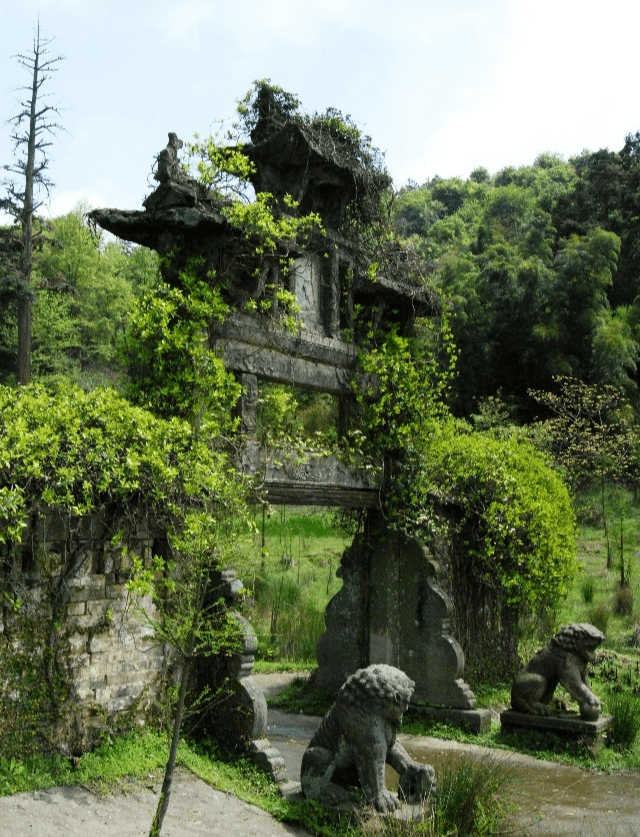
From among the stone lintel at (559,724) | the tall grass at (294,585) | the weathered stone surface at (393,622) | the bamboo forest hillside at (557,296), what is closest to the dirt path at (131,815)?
the stone lintel at (559,724)

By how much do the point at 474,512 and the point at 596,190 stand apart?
22.0 meters

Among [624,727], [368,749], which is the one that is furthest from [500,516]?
[368,749]

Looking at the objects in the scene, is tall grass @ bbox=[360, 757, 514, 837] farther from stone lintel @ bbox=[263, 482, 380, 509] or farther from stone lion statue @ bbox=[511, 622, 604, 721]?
stone lintel @ bbox=[263, 482, 380, 509]

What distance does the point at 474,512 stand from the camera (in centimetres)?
1195

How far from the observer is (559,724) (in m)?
9.51

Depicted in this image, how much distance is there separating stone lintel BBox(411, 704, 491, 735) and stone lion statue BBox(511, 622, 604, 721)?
65 cm

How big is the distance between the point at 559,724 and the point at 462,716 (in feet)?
4.79

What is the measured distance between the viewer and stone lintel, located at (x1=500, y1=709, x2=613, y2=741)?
9.33 meters

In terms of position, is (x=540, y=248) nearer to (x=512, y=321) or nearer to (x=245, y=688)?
(x=512, y=321)

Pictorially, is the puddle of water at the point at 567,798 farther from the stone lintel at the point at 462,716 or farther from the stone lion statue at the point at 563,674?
the stone lintel at the point at 462,716

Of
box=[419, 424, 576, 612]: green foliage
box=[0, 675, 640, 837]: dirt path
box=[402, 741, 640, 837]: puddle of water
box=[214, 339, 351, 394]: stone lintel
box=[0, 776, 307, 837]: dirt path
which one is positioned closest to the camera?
box=[0, 776, 307, 837]: dirt path

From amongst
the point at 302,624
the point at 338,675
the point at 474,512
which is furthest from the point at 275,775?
the point at 302,624

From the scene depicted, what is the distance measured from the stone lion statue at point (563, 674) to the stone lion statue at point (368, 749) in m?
3.45

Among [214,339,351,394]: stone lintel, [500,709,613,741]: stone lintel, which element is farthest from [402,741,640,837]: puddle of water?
[214,339,351,394]: stone lintel
